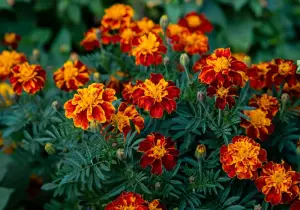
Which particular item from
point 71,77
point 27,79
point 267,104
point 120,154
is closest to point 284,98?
point 267,104

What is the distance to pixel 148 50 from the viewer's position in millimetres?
1457

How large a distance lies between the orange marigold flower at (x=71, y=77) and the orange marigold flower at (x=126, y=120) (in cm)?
24

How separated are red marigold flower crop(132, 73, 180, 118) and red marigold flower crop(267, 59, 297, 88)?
35 cm

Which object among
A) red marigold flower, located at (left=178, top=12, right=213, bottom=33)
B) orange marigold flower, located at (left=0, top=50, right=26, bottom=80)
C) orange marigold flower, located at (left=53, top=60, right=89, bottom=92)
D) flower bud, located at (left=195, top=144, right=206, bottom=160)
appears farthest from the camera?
red marigold flower, located at (left=178, top=12, right=213, bottom=33)

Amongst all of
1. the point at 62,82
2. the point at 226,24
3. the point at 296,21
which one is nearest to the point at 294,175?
the point at 62,82

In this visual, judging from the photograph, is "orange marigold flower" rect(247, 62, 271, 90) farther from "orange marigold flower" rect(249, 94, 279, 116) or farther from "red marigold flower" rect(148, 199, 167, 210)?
"red marigold flower" rect(148, 199, 167, 210)

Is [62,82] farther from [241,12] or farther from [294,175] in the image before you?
[241,12]

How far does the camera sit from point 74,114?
4.14 feet

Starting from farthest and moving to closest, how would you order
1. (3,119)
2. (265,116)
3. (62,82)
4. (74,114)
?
1. (3,119)
2. (62,82)
3. (265,116)
4. (74,114)

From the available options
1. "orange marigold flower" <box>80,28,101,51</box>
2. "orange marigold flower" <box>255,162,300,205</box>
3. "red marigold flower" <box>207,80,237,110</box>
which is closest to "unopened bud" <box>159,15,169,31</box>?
"orange marigold flower" <box>80,28,101,51</box>

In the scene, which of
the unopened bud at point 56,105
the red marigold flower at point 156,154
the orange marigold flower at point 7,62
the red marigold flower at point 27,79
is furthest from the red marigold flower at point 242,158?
the orange marigold flower at point 7,62

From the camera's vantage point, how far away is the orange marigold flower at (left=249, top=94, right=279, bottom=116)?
1449 mm

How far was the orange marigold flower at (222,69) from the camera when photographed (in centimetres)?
128

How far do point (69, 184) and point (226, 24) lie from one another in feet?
5.39
